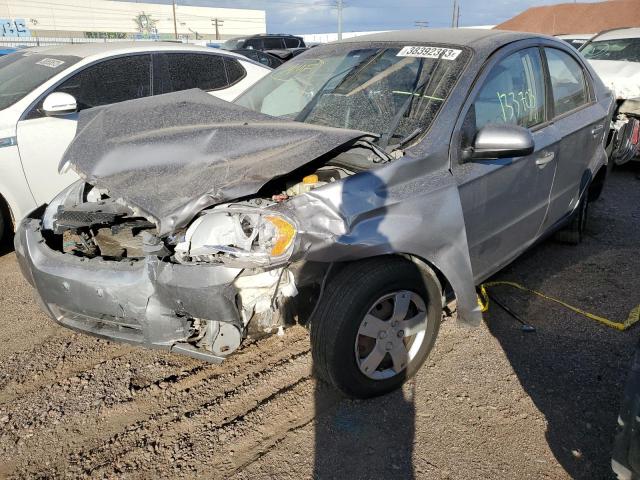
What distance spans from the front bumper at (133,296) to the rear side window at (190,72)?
299cm

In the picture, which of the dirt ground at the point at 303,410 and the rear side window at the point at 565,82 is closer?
the dirt ground at the point at 303,410

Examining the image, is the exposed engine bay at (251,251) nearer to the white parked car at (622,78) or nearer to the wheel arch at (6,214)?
the wheel arch at (6,214)

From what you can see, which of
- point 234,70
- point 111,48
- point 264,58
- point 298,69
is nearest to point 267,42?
point 264,58

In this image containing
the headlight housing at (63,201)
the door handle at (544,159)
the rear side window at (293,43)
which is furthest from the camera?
the rear side window at (293,43)

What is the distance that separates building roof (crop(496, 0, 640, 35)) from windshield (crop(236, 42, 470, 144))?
49.6 meters

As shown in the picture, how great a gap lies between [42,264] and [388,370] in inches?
72.8

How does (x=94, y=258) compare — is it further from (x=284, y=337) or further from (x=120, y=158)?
(x=284, y=337)

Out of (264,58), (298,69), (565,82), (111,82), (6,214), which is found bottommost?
(6,214)

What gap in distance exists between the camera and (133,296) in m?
2.26

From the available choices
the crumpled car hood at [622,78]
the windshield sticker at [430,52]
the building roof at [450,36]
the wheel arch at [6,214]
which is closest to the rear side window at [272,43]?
the crumpled car hood at [622,78]

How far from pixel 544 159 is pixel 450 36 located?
3.19ft

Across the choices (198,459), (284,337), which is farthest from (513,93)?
(198,459)

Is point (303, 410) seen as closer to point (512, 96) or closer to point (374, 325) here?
point (374, 325)

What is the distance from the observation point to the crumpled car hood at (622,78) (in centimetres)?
689
